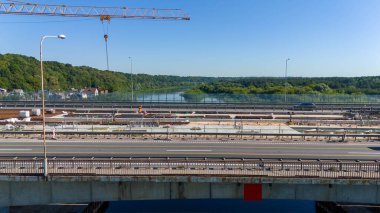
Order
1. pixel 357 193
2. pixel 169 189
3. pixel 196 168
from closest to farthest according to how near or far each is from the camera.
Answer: pixel 357 193, pixel 169 189, pixel 196 168

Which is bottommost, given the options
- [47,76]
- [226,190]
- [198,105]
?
[226,190]

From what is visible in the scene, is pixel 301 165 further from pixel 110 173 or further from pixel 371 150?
pixel 371 150

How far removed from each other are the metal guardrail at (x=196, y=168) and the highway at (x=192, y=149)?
5.13 metres

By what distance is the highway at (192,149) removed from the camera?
22672 mm

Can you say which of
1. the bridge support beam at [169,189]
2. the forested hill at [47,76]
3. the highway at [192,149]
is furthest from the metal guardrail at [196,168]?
the forested hill at [47,76]

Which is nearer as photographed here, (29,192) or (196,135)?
(29,192)

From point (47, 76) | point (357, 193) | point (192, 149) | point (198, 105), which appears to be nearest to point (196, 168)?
point (192, 149)

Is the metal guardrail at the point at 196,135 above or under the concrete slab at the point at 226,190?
above

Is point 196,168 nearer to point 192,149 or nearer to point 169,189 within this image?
point 169,189

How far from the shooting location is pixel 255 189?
1617 cm

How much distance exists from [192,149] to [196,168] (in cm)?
803

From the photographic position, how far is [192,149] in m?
24.7

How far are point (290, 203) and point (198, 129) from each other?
1399cm

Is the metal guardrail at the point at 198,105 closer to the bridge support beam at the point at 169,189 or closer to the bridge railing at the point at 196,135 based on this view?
the bridge railing at the point at 196,135
